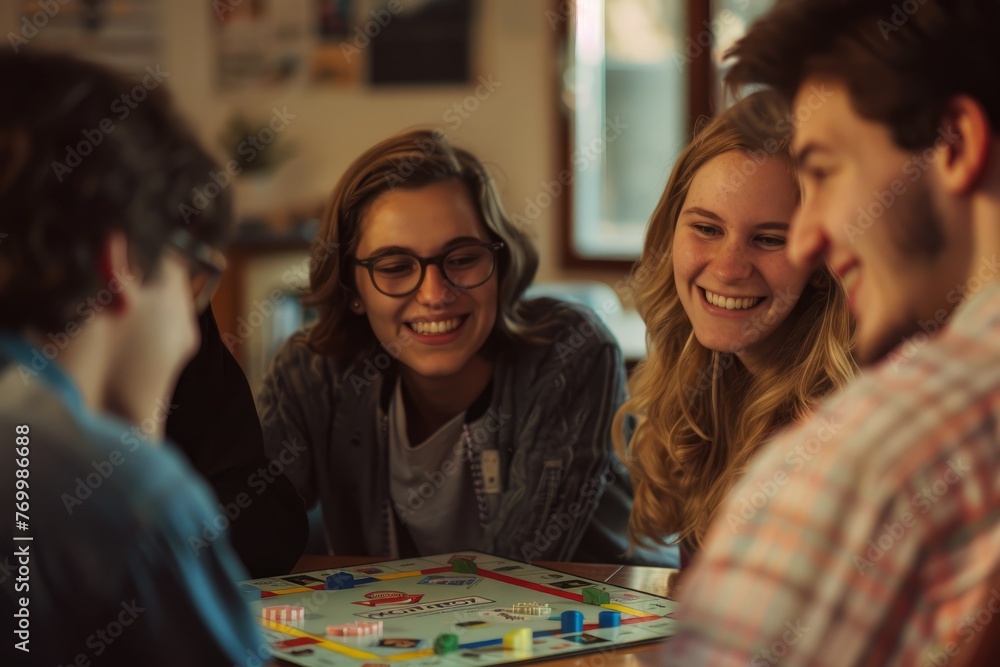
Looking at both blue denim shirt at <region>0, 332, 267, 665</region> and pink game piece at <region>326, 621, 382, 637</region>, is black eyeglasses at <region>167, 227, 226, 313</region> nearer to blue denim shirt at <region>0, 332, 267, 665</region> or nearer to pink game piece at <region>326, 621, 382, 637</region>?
blue denim shirt at <region>0, 332, 267, 665</region>

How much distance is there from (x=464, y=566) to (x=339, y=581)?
169mm

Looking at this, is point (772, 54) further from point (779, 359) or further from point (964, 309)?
point (779, 359)

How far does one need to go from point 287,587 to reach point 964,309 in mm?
920

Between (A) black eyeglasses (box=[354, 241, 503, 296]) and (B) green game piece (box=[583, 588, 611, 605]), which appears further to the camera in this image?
(A) black eyeglasses (box=[354, 241, 503, 296])

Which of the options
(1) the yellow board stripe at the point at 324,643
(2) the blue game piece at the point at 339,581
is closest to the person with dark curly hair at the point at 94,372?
(1) the yellow board stripe at the point at 324,643

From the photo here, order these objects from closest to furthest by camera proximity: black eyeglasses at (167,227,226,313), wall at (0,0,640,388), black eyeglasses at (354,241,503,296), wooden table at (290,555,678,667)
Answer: black eyeglasses at (167,227,226,313) → wooden table at (290,555,678,667) → black eyeglasses at (354,241,503,296) → wall at (0,0,640,388)

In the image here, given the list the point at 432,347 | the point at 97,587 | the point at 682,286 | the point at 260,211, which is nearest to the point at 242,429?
the point at 432,347

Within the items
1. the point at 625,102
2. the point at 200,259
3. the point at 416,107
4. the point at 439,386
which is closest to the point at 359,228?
the point at 439,386

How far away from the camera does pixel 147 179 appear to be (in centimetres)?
85

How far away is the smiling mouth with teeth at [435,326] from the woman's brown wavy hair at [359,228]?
11 cm

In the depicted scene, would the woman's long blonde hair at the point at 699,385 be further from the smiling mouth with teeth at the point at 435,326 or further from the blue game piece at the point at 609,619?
the blue game piece at the point at 609,619

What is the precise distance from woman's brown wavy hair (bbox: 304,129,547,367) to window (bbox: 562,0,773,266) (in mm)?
2562

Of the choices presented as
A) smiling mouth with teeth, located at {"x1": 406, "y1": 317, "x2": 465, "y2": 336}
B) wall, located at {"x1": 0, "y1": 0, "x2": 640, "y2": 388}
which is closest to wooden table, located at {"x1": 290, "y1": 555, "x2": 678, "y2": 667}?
smiling mouth with teeth, located at {"x1": 406, "y1": 317, "x2": 465, "y2": 336}

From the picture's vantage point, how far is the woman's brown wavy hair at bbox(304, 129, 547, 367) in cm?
195
